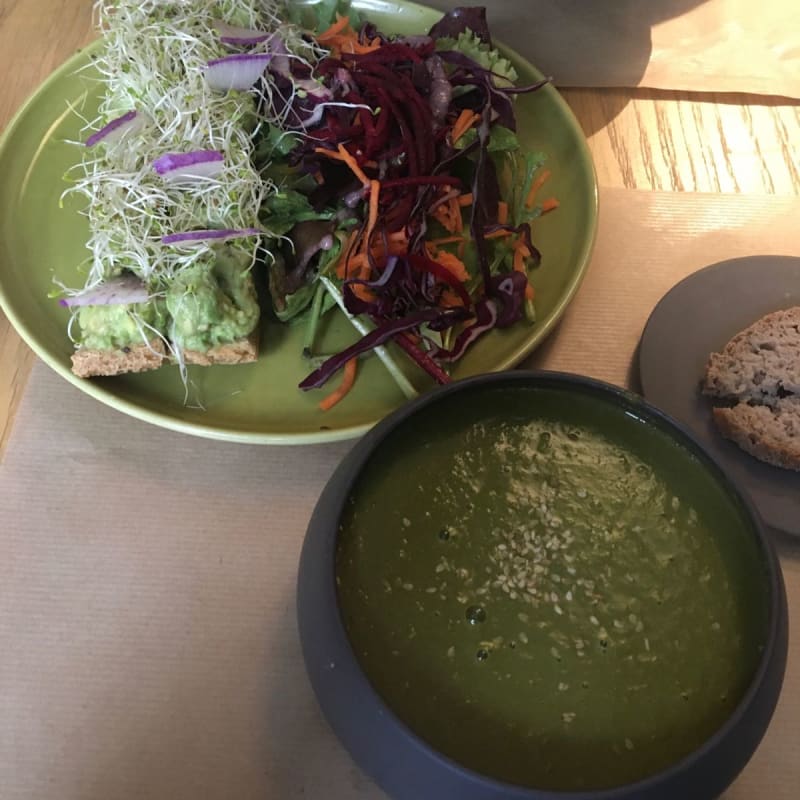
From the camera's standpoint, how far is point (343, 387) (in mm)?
1107

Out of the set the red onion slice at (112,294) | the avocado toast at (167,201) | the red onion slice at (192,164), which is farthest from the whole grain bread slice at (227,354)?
the red onion slice at (192,164)

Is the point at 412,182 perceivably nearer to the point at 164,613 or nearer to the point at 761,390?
the point at 761,390

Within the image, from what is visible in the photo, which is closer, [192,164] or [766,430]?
[766,430]

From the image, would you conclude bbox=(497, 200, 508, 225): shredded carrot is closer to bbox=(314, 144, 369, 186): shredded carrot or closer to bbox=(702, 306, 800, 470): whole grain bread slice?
bbox=(314, 144, 369, 186): shredded carrot

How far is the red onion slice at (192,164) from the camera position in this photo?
1.19m

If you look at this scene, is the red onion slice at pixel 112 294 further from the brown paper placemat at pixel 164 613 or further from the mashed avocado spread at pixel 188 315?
the brown paper placemat at pixel 164 613

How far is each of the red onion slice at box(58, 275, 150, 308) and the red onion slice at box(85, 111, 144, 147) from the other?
0.29 m

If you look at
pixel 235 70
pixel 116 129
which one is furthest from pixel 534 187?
pixel 116 129

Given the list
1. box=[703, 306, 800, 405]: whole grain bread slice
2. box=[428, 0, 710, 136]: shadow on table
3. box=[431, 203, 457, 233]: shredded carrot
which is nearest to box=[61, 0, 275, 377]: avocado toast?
box=[431, 203, 457, 233]: shredded carrot

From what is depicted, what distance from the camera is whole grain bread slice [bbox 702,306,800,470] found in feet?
3.40

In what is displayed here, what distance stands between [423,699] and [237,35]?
117 cm

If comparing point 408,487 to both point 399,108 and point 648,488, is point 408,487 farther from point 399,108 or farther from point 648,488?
point 399,108

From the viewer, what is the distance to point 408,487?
2.60ft

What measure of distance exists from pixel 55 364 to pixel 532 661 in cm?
76
